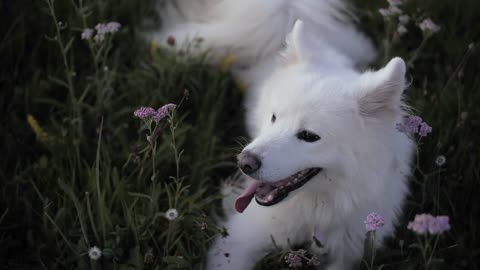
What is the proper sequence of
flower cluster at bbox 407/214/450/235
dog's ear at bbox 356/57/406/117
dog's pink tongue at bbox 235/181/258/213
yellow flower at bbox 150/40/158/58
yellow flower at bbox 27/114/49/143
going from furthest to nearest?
yellow flower at bbox 150/40/158/58, yellow flower at bbox 27/114/49/143, dog's pink tongue at bbox 235/181/258/213, dog's ear at bbox 356/57/406/117, flower cluster at bbox 407/214/450/235

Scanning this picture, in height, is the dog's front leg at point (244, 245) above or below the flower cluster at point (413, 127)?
below

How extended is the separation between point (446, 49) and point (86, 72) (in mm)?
2415

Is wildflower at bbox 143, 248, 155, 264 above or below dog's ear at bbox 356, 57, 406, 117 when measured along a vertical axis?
below

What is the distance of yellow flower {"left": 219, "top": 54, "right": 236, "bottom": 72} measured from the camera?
3.16 m

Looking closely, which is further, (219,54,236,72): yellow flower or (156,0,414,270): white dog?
(219,54,236,72): yellow flower

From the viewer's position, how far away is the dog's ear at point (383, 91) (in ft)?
5.95

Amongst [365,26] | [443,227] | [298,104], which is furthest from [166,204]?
[365,26]

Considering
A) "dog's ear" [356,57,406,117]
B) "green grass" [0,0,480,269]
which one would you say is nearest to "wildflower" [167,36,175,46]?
"green grass" [0,0,480,269]

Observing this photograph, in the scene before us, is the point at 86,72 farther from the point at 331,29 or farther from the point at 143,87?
the point at 331,29

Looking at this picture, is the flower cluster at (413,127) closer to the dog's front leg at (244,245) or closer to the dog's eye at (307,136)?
the dog's eye at (307,136)

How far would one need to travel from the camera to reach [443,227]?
1.33 metres

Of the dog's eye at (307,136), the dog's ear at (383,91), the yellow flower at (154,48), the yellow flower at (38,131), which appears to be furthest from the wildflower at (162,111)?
the yellow flower at (154,48)

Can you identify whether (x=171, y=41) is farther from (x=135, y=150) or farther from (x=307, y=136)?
(x=307, y=136)

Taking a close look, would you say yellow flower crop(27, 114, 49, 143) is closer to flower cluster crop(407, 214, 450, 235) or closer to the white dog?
the white dog
